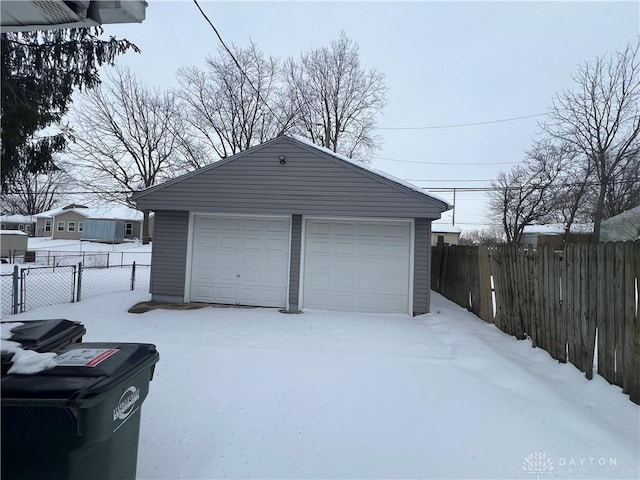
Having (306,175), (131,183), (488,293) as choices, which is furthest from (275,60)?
(488,293)

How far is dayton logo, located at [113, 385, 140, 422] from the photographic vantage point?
1798mm

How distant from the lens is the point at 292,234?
792 centimetres

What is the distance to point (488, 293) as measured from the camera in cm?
676

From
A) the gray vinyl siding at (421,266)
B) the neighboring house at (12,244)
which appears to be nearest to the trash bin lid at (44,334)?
the gray vinyl siding at (421,266)

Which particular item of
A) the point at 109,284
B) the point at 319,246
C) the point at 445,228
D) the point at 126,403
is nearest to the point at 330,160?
the point at 319,246

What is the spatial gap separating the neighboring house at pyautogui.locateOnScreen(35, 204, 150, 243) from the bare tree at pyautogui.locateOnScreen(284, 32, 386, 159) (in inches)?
869

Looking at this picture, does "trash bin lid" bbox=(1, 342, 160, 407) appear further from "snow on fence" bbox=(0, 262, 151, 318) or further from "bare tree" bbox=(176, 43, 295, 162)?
"bare tree" bbox=(176, 43, 295, 162)

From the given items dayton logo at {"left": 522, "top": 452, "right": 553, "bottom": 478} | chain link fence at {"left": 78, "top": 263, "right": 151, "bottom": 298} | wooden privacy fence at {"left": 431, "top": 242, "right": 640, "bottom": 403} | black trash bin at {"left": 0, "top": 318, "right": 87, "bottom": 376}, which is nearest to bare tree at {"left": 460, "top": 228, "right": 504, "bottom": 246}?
wooden privacy fence at {"left": 431, "top": 242, "right": 640, "bottom": 403}

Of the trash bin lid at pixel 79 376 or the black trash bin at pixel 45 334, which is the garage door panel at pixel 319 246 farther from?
the trash bin lid at pixel 79 376

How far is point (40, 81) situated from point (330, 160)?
5.92m

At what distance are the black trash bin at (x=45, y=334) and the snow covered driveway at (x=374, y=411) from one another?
1.00 m

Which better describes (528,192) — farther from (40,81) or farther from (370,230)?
(40,81)

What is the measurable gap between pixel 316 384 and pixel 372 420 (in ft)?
2.97

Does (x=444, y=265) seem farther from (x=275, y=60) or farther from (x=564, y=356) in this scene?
(x=275, y=60)
